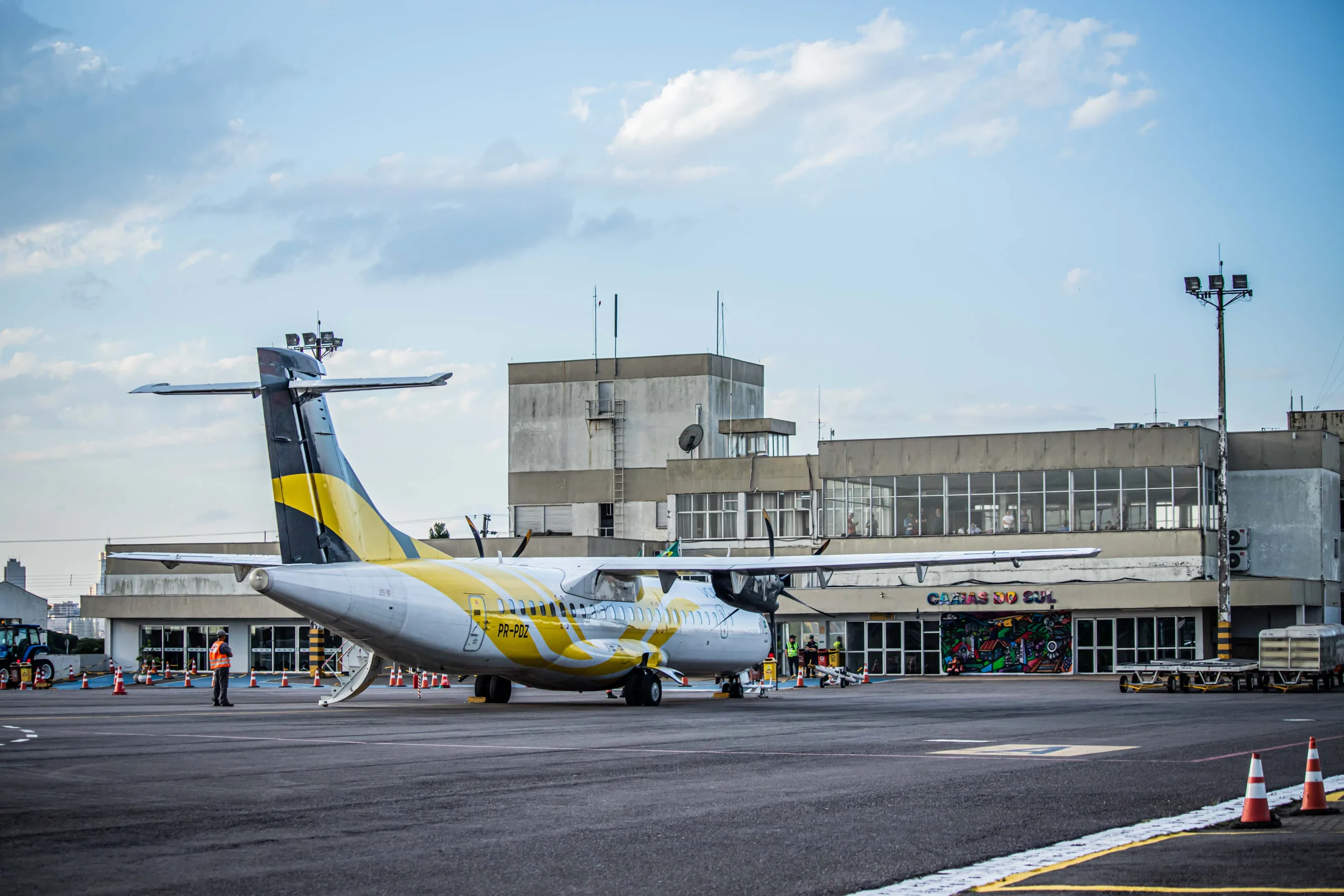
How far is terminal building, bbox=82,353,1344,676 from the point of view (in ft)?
186

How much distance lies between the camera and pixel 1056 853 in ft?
33.0

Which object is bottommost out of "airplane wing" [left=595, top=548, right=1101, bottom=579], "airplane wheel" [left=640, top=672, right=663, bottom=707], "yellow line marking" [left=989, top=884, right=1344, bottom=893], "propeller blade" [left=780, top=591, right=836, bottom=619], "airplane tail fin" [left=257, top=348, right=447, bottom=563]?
"airplane wheel" [left=640, top=672, right=663, bottom=707]

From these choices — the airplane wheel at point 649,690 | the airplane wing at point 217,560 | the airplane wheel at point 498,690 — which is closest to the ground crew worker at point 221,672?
the airplane wing at point 217,560

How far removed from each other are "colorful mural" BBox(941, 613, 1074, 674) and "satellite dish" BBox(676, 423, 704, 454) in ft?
63.0

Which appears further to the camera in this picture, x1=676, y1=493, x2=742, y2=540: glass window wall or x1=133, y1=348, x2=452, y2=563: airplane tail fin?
x1=676, y1=493, x2=742, y2=540: glass window wall

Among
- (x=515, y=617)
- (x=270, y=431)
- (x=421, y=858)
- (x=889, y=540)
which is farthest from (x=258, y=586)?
(x=889, y=540)

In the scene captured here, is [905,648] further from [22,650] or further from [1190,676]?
[22,650]

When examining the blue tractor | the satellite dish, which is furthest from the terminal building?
the blue tractor

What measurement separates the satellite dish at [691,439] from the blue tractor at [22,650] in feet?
112

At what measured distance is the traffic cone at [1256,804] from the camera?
10.8 meters

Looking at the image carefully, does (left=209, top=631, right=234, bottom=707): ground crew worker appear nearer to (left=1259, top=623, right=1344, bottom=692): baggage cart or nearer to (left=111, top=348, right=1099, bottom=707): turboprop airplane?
(left=111, top=348, right=1099, bottom=707): turboprop airplane

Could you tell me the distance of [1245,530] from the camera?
5997cm

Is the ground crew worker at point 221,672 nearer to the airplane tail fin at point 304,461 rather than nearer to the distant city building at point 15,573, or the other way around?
the airplane tail fin at point 304,461

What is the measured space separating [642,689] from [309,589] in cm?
976
